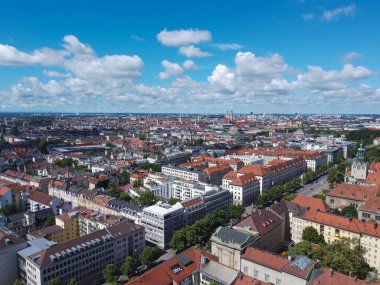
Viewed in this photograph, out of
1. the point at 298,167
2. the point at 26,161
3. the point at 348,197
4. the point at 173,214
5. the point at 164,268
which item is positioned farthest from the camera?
the point at 26,161

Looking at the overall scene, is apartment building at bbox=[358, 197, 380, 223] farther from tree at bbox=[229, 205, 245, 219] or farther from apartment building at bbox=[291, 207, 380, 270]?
tree at bbox=[229, 205, 245, 219]

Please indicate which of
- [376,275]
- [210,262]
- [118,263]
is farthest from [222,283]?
[376,275]

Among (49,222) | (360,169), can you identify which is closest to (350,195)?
(360,169)

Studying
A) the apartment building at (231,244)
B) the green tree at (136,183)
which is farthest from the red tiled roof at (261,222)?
the green tree at (136,183)

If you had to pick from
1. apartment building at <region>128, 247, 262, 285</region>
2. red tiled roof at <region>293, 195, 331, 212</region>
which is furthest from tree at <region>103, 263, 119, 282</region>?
red tiled roof at <region>293, 195, 331, 212</region>

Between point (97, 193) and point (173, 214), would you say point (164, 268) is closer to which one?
point (173, 214)

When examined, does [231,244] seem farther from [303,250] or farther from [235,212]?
[235,212]
